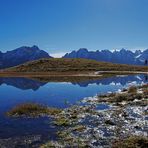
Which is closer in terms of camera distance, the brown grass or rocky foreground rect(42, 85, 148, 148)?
rocky foreground rect(42, 85, 148, 148)

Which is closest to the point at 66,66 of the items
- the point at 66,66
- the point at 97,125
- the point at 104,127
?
the point at 66,66

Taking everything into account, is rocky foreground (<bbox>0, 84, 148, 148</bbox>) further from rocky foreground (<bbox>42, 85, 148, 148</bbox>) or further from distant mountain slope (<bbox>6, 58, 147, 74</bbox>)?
distant mountain slope (<bbox>6, 58, 147, 74</bbox>)

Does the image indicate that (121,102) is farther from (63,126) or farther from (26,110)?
(63,126)

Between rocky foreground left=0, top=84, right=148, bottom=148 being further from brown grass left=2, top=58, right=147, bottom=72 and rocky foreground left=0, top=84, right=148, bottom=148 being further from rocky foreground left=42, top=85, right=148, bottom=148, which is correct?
brown grass left=2, top=58, right=147, bottom=72

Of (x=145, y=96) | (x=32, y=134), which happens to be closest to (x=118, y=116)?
(x=32, y=134)

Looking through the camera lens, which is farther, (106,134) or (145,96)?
(145,96)

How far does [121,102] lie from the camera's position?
4512cm

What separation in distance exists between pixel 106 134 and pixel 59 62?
542 ft

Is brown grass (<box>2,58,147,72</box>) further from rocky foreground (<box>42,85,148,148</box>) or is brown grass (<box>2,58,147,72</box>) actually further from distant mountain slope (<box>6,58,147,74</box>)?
rocky foreground (<box>42,85,148,148</box>)

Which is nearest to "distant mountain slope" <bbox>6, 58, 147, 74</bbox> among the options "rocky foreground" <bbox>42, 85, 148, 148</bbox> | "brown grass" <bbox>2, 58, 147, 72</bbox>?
"brown grass" <bbox>2, 58, 147, 72</bbox>

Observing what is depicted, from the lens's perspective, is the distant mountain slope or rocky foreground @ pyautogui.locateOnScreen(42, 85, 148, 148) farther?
the distant mountain slope

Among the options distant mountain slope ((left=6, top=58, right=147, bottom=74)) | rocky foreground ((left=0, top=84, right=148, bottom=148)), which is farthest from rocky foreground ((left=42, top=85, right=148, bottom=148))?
distant mountain slope ((left=6, top=58, right=147, bottom=74))

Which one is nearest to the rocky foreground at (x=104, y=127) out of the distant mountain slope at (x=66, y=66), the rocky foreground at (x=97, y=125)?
the rocky foreground at (x=97, y=125)

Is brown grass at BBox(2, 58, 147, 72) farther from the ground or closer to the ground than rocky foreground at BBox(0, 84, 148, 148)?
farther from the ground
